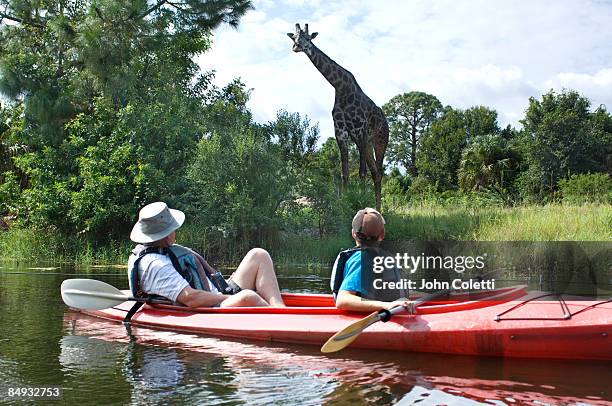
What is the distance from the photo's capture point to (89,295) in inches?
247

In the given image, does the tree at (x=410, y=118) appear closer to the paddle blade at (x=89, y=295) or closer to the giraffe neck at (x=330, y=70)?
the giraffe neck at (x=330, y=70)

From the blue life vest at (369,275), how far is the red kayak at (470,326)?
6.4 inches

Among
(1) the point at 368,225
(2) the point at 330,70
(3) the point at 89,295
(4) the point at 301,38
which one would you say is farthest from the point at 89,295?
(2) the point at 330,70

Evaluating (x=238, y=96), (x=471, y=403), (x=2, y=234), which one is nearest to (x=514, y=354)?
(x=471, y=403)

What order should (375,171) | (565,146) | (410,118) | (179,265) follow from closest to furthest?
1. (179,265)
2. (375,171)
3. (565,146)
4. (410,118)

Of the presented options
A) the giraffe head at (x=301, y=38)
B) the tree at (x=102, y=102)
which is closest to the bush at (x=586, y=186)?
the giraffe head at (x=301, y=38)

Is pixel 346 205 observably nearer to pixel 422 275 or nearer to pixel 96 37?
pixel 422 275

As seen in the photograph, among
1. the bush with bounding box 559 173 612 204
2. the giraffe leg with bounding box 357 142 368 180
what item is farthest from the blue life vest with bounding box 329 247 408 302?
the bush with bounding box 559 173 612 204

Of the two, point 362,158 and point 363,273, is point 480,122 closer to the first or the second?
point 362,158

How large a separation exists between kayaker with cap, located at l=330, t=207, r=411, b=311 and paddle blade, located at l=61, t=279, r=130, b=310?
227 cm

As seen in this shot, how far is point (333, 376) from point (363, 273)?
76cm

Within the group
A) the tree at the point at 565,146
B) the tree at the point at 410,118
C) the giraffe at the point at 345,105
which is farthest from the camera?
the tree at the point at 410,118

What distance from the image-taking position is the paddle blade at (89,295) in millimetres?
6246

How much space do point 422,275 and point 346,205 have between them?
108 inches
